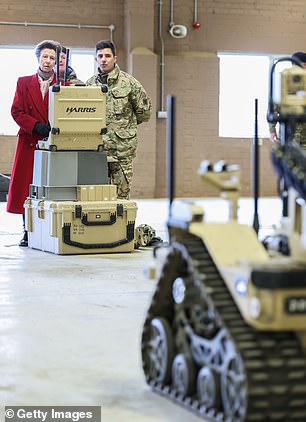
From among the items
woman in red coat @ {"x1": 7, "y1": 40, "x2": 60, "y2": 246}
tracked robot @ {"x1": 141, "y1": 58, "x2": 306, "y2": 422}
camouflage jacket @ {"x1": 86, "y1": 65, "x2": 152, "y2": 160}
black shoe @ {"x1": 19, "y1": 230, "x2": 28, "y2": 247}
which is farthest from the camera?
camouflage jacket @ {"x1": 86, "y1": 65, "x2": 152, "y2": 160}

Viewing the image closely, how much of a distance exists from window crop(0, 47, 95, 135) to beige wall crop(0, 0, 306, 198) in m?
0.20

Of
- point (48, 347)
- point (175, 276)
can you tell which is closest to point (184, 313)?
point (175, 276)

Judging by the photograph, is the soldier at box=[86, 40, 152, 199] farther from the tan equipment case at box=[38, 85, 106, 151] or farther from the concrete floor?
the concrete floor

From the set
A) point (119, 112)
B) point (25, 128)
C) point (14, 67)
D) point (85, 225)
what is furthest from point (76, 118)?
point (14, 67)

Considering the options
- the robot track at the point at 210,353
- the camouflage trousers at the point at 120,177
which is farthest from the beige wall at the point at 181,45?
the robot track at the point at 210,353

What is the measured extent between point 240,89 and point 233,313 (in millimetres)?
12788

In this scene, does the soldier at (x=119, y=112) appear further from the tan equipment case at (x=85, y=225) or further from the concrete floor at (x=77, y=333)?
the concrete floor at (x=77, y=333)

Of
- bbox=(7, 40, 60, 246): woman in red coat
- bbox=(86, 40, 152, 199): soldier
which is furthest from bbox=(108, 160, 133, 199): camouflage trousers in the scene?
bbox=(7, 40, 60, 246): woman in red coat

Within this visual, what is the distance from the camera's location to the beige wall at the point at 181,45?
561 inches

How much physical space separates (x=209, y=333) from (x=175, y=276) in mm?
293

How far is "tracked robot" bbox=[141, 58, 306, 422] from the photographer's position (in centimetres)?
258

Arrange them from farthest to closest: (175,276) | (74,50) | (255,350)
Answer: (74,50)
(175,276)
(255,350)

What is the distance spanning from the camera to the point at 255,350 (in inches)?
103

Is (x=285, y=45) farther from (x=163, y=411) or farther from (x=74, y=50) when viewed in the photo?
(x=163, y=411)
